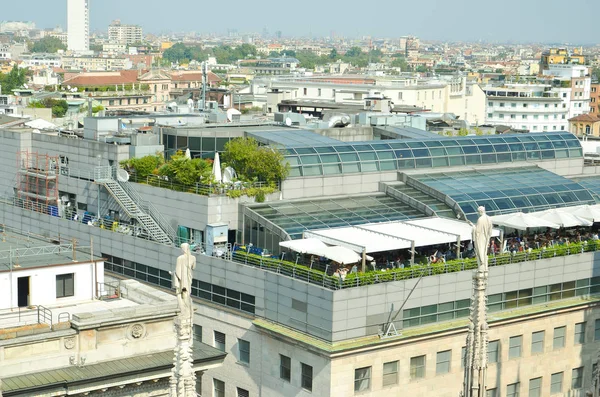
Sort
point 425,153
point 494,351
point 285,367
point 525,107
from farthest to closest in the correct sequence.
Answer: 1. point 525,107
2. point 425,153
3. point 494,351
4. point 285,367

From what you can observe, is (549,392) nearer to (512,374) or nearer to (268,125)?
(512,374)

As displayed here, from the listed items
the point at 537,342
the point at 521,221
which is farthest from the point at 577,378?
the point at 521,221

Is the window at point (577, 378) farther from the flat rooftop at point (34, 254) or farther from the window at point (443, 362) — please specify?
the flat rooftop at point (34, 254)

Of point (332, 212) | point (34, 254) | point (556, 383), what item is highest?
point (332, 212)

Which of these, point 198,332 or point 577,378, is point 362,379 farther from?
point 577,378

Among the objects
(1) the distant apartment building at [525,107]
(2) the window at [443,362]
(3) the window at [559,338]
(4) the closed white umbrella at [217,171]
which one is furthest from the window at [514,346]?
(1) the distant apartment building at [525,107]

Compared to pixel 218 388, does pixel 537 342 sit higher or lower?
higher

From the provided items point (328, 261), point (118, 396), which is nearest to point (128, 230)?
point (328, 261)
